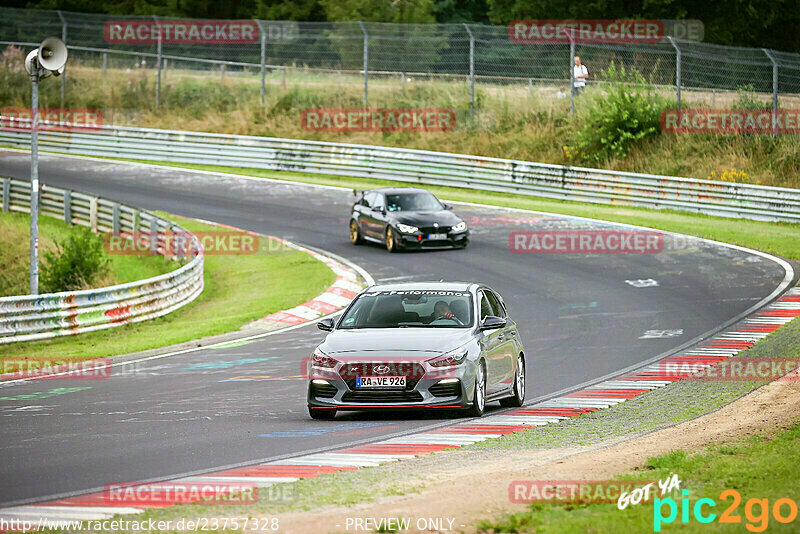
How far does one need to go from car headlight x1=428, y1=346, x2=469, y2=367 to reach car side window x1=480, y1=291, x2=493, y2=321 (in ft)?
4.27

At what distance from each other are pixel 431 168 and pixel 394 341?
86.6ft

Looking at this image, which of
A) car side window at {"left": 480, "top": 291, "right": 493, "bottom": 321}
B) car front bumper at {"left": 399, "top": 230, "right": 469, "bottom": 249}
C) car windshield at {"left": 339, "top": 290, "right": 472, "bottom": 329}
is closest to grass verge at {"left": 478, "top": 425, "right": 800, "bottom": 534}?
car windshield at {"left": 339, "top": 290, "right": 472, "bottom": 329}

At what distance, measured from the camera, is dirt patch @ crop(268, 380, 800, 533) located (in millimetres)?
7069

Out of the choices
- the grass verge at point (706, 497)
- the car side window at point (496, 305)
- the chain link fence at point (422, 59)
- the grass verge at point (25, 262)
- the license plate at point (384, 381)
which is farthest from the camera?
the chain link fence at point (422, 59)

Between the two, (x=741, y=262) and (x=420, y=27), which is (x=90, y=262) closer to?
(x=741, y=262)

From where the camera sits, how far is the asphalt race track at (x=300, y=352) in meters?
10.2

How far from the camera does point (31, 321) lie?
64.5ft

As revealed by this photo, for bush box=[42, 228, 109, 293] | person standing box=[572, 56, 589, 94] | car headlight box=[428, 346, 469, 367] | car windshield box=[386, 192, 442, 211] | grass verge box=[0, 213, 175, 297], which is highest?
person standing box=[572, 56, 589, 94]

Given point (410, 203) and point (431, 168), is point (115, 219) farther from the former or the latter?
point (431, 168)
